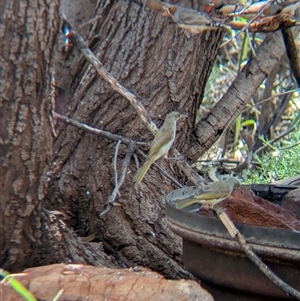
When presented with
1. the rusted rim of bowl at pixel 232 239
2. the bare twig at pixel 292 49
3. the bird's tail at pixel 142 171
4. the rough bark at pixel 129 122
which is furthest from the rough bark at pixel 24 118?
the bare twig at pixel 292 49

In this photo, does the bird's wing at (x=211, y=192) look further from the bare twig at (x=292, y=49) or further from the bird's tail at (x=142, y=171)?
the bare twig at (x=292, y=49)

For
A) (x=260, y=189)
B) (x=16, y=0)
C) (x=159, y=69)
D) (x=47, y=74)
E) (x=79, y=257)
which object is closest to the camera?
(x=16, y=0)

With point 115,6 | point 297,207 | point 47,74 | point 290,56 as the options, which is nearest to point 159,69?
point 115,6

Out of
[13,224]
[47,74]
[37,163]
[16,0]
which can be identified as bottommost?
[13,224]

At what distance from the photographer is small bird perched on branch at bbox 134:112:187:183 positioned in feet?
11.4

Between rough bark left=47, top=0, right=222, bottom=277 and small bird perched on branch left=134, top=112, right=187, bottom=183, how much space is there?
227 millimetres

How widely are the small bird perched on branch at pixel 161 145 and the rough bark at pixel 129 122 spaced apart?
0.23 metres

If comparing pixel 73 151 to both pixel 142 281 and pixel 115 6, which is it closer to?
pixel 115 6

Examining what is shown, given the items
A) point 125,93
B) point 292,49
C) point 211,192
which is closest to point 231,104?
point 292,49

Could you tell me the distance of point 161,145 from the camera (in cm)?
352

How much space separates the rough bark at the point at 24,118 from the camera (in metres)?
2.44

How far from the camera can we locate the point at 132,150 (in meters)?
3.77

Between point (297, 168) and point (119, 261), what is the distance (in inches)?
71.2

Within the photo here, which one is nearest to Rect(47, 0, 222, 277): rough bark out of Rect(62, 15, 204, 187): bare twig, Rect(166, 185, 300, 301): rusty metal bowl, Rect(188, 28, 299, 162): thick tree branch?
Rect(188, 28, 299, 162): thick tree branch
